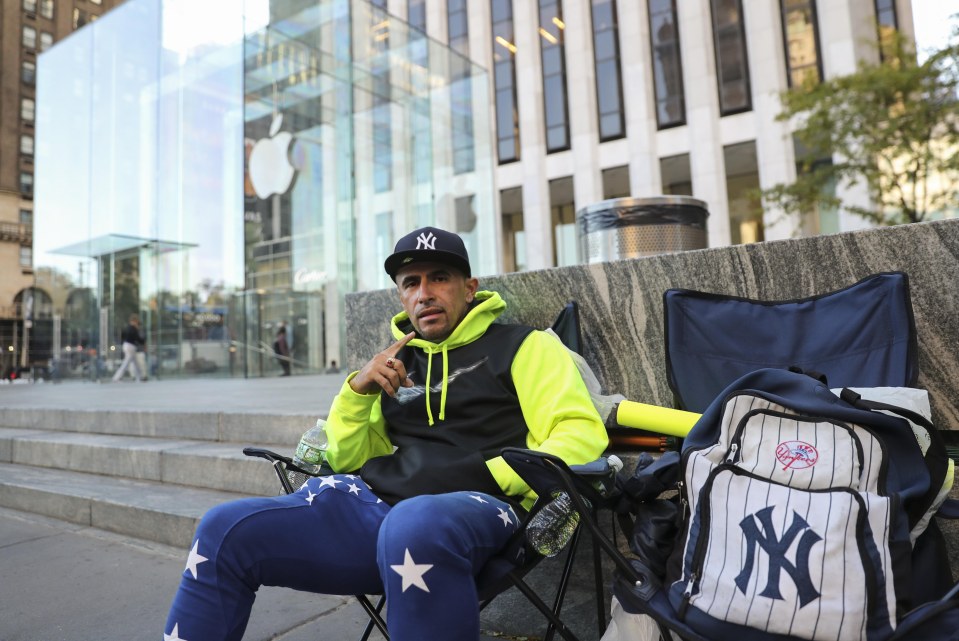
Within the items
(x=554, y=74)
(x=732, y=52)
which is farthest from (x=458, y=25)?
(x=732, y=52)

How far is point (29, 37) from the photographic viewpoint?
5388 cm

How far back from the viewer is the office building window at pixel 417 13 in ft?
90.9

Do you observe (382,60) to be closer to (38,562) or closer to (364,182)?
(364,182)

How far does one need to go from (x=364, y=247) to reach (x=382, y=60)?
4224 millimetres

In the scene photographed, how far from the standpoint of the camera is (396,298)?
375cm

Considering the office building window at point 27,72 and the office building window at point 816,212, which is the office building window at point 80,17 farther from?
the office building window at point 816,212

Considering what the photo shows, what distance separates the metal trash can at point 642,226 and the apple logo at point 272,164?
35.9 ft

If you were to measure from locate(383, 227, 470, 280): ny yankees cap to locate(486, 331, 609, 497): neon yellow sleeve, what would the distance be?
40 cm

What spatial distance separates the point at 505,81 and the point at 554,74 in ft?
6.76

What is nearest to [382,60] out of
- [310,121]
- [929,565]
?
[310,121]

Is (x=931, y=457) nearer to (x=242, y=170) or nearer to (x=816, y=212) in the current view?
(x=242, y=170)

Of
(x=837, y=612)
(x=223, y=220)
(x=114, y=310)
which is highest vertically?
(x=223, y=220)

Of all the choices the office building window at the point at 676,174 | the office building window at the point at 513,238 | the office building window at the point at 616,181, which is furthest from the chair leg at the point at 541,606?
the office building window at the point at 513,238

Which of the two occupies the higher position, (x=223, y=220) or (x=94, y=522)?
(x=223, y=220)
